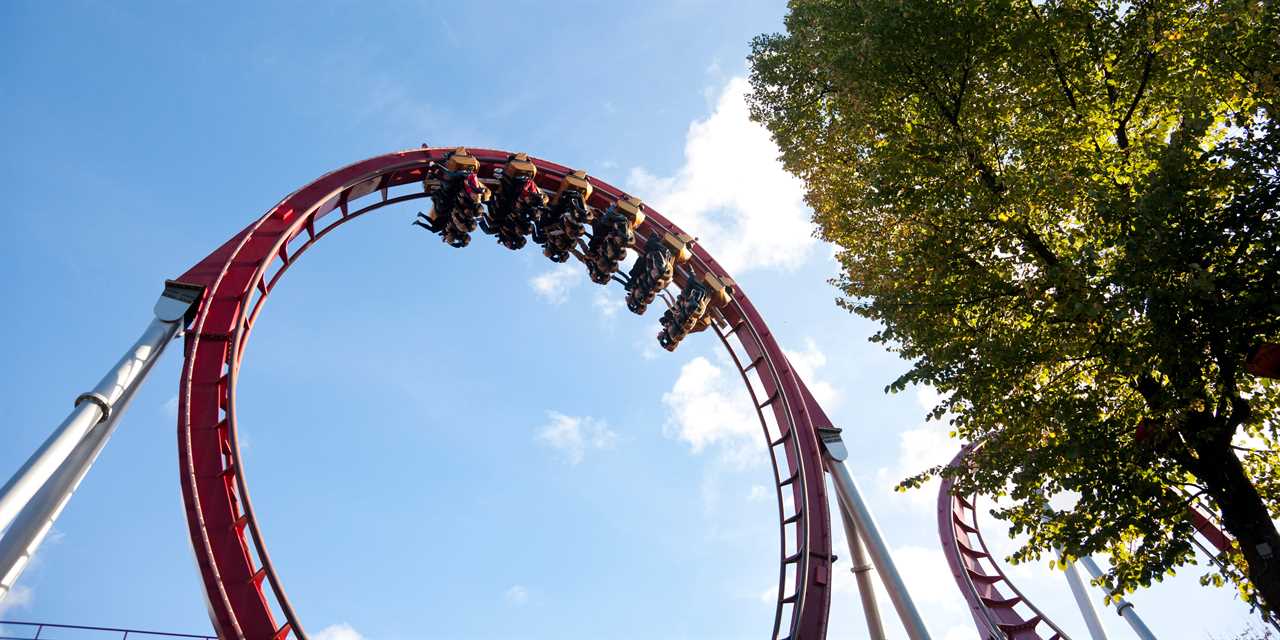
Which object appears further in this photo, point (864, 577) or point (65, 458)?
point (864, 577)

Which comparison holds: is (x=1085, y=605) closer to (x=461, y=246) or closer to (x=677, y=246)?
(x=677, y=246)

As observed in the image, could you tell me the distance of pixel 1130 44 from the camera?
914 centimetres

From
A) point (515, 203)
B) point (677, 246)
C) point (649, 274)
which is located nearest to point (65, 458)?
point (515, 203)

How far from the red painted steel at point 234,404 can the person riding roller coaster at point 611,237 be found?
565mm

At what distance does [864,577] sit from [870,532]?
78 centimetres

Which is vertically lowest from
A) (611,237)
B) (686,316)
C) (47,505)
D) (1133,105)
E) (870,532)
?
(47,505)

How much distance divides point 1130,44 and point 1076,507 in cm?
560

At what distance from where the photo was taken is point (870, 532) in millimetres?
12492

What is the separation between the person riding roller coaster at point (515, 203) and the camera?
15.1 meters

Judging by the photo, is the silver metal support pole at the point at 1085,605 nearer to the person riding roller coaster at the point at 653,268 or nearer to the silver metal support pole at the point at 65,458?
the person riding roller coaster at the point at 653,268

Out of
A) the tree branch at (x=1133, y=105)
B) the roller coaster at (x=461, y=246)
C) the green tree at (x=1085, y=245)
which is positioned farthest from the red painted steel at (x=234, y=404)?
the tree branch at (x=1133, y=105)

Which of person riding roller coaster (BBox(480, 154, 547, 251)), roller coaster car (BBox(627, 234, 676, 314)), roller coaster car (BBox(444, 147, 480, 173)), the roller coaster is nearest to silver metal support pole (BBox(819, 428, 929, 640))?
the roller coaster

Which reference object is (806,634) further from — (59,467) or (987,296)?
(59,467)

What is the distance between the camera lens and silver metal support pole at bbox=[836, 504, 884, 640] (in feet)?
39.5
